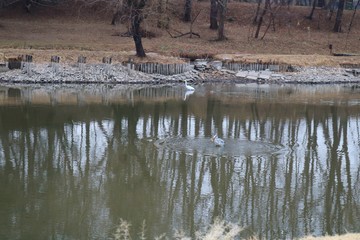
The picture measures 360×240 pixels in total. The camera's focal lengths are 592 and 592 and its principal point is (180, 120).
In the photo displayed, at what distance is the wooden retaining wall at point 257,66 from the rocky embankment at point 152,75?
36cm

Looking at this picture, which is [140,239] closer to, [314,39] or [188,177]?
[188,177]

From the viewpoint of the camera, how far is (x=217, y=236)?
8750 millimetres

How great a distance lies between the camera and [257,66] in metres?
35.3

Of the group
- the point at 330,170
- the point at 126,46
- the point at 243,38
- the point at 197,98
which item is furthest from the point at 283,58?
the point at 330,170

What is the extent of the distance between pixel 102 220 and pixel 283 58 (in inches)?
1098

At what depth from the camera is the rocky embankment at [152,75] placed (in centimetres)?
3034

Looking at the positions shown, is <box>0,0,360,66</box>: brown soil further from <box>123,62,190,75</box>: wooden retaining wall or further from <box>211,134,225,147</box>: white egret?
<box>211,134,225,147</box>: white egret

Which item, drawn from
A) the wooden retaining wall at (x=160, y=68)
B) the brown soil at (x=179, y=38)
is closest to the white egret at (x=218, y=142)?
the wooden retaining wall at (x=160, y=68)

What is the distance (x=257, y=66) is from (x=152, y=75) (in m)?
6.79

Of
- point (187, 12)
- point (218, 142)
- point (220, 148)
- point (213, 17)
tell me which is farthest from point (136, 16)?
point (220, 148)

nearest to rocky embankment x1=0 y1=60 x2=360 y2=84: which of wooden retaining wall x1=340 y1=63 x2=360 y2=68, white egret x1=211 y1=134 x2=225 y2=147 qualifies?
wooden retaining wall x1=340 y1=63 x2=360 y2=68

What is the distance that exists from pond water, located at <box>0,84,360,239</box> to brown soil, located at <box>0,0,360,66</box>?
10.9m

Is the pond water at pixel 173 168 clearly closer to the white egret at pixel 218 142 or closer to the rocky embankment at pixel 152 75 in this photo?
the white egret at pixel 218 142

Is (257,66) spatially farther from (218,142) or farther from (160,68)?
(218,142)
